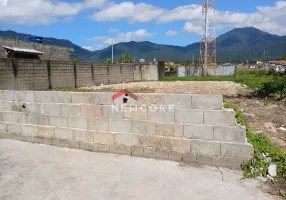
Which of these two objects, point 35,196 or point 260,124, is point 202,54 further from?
point 35,196

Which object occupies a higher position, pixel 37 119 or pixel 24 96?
pixel 24 96

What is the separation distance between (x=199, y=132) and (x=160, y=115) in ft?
2.11

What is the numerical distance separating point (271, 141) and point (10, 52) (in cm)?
1913

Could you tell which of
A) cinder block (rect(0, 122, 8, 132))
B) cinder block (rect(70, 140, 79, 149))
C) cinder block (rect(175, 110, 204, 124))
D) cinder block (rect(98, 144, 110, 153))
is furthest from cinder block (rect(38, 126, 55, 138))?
cinder block (rect(175, 110, 204, 124))

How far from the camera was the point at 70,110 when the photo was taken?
4.46 metres

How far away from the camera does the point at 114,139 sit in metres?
4.22

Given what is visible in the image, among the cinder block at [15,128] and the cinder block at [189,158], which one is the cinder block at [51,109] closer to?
the cinder block at [15,128]

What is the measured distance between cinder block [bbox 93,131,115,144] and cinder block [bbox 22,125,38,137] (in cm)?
136

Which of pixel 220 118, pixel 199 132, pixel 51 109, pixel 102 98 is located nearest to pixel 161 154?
pixel 199 132

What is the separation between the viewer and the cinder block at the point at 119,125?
4.09m

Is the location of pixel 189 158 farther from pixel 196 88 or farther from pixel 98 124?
pixel 196 88

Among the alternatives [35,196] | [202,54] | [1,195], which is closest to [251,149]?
[35,196]

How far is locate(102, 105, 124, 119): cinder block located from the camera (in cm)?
412

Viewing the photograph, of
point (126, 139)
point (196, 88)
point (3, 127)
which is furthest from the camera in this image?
point (196, 88)
